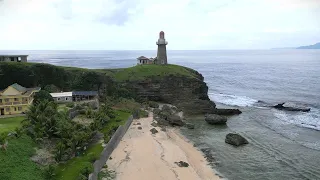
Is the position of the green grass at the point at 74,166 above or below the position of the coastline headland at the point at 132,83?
below

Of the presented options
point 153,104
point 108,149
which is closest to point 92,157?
point 108,149

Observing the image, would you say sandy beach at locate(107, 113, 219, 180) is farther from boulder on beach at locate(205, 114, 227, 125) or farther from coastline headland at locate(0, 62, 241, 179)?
boulder on beach at locate(205, 114, 227, 125)

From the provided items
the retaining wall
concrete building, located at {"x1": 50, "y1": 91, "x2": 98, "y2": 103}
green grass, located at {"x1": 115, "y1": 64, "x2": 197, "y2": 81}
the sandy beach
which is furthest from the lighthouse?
the sandy beach

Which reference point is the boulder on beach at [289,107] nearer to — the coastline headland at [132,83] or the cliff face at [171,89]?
the coastline headland at [132,83]

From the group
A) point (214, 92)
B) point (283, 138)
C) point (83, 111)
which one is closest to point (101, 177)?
point (83, 111)

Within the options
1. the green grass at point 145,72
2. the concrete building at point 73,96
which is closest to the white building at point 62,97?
the concrete building at point 73,96

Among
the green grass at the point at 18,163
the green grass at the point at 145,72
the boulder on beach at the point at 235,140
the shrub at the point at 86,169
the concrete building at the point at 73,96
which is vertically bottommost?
the boulder on beach at the point at 235,140

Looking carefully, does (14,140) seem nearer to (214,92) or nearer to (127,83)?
(127,83)
